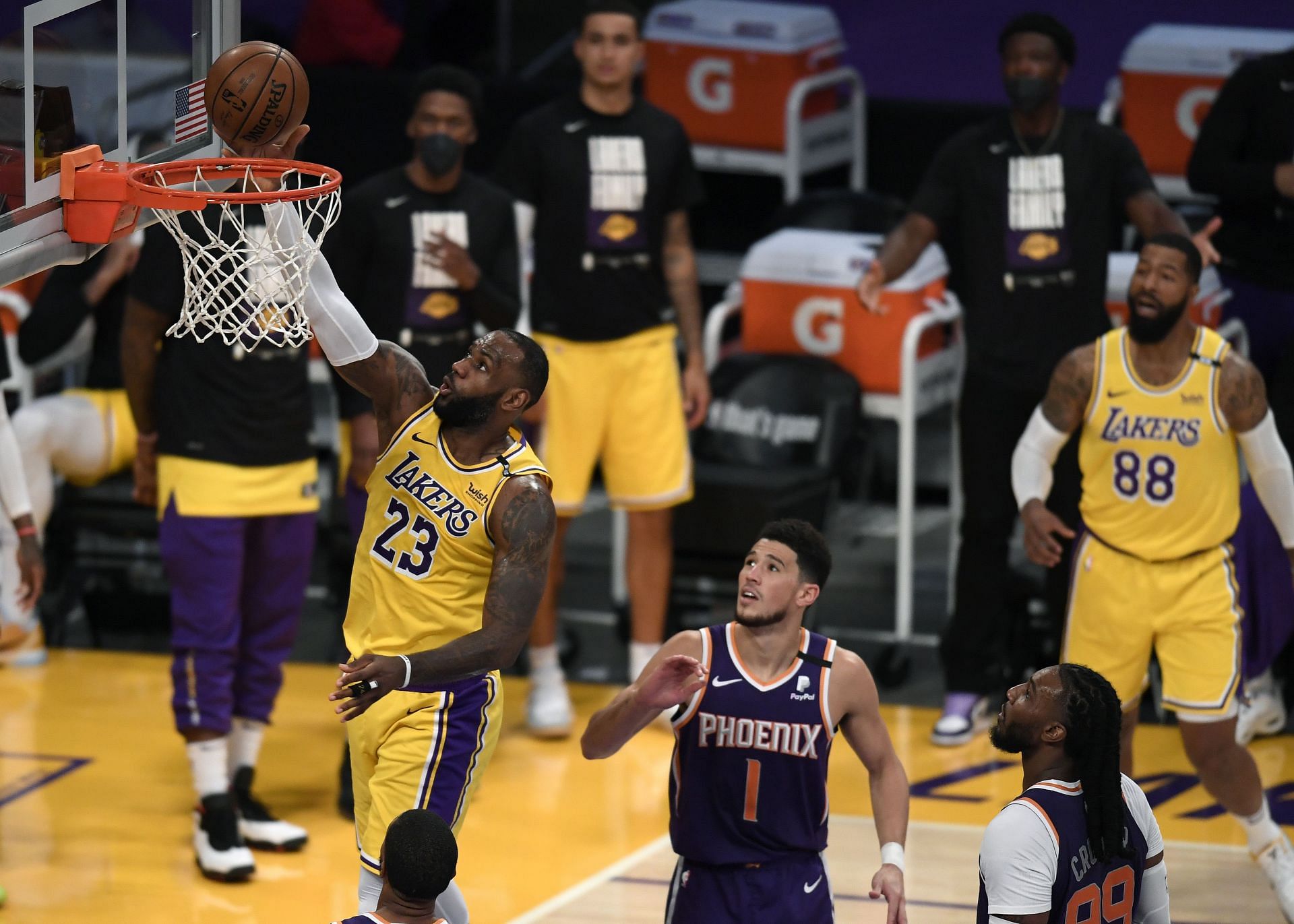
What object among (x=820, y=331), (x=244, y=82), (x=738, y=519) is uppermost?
(x=244, y=82)

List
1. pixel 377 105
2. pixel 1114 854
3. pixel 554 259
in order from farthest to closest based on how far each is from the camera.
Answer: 1. pixel 377 105
2. pixel 554 259
3. pixel 1114 854

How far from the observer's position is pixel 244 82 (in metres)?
5.33

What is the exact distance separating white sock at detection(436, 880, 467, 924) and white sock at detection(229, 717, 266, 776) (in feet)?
6.13

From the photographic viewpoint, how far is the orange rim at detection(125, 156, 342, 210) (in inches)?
202

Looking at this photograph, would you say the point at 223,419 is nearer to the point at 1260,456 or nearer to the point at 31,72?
the point at 31,72

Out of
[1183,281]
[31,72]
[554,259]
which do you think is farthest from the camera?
[554,259]

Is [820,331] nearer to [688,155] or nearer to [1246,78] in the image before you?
[688,155]

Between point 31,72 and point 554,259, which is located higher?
point 31,72

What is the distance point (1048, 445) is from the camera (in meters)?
6.92

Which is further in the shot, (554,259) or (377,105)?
(377,105)

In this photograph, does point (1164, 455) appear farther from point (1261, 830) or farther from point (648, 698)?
point (648, 698)

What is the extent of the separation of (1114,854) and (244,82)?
8.66ft

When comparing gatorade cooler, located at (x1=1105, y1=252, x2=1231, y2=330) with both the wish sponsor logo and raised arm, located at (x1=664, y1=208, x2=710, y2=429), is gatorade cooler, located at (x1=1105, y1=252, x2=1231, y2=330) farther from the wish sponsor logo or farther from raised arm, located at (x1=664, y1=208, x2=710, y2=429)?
raised arm, located at (x1=664, y1=208, x2=710, y2=429)

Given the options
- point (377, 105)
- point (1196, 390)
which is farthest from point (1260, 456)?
point (377, 105)
